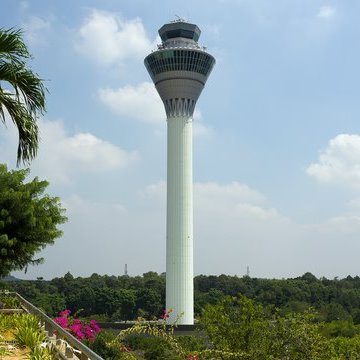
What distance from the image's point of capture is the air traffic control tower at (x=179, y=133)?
88562mm

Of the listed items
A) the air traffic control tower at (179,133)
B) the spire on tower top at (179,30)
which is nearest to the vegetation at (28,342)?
the air traffic control tower at (179,133)

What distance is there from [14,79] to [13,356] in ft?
20.6

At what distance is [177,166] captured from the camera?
90562 millimetres

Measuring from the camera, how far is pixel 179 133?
91750mm

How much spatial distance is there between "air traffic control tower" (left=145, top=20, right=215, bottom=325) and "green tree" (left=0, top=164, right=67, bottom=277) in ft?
211

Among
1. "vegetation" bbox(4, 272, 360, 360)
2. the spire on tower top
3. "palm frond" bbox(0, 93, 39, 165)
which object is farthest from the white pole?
"palm frond" bbox(0, 93, 39, 165)

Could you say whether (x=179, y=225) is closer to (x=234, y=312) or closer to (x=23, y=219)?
(x=234, y=312)

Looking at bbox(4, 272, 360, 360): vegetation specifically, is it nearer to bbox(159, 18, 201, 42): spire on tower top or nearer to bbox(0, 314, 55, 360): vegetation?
bbox(0, 314, 55, 360): vegetation

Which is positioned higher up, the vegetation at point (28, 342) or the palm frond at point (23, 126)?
the palm frond at point (23, 126)

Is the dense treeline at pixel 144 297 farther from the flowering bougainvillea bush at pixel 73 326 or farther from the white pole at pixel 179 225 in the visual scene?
the flowering bougainvillea bush at pixel 73 326

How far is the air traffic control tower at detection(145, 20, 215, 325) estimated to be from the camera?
3487 inches

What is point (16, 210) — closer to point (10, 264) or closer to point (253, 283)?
point (10, 264)

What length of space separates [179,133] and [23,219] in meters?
70.8

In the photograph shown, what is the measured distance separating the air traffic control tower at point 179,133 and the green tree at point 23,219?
211 ft
